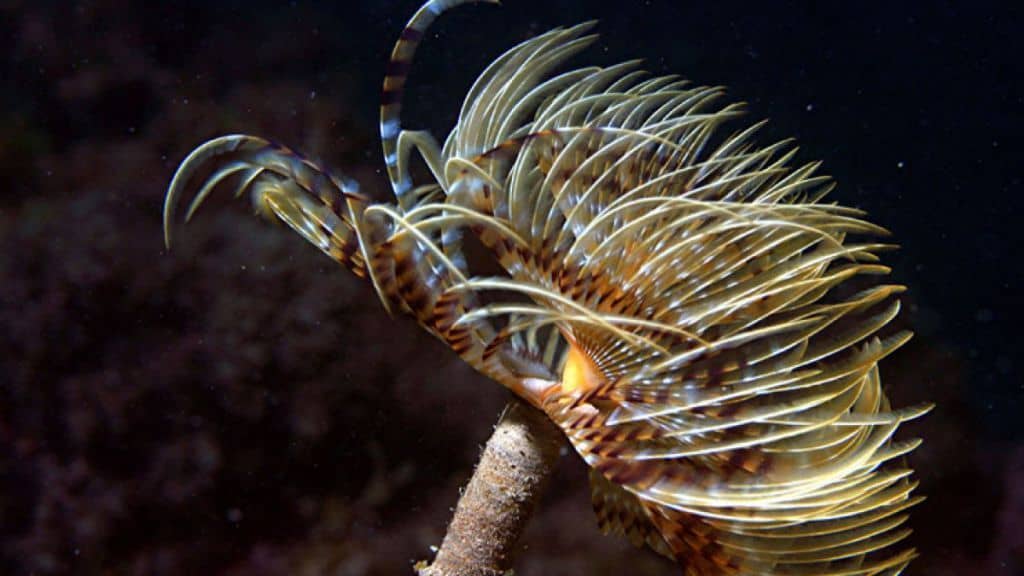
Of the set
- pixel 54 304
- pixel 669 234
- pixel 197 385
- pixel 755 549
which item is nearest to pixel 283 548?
pixel 197 385

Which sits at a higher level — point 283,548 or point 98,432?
point 98,432

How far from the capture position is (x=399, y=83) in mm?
2092

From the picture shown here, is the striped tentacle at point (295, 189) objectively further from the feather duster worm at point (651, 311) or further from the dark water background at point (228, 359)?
the dark water background at point (228, 359)

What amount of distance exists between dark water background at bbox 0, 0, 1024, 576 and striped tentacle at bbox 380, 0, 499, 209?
143cm

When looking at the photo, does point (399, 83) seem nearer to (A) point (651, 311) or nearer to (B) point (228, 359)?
(A) point (651, 311)

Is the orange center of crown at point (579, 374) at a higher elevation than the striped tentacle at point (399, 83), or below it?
below

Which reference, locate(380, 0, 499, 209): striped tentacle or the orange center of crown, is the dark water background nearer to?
locate(380, 0, 499, 209): striped tentacle

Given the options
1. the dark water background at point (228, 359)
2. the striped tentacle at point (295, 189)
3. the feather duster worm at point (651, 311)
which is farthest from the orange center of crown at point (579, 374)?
the dark water background at point (228, 359)

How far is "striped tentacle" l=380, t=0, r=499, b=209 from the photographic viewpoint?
207 centimetres

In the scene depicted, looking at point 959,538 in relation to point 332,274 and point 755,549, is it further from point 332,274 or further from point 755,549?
point 332,274

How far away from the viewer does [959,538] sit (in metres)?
4.45

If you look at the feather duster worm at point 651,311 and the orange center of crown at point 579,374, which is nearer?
the feather duster worm at point 651,311

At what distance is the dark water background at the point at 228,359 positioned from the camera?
3.18 m

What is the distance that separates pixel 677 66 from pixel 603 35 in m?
0.59
